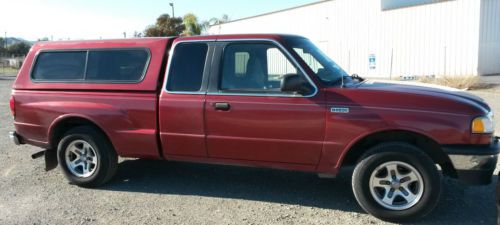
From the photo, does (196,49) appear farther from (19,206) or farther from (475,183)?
(475,183)

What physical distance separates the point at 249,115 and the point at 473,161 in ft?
7.31

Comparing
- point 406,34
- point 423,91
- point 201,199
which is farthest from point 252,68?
point 406,34

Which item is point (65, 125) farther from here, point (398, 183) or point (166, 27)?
point (166, 27)

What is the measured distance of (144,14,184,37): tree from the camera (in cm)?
4438

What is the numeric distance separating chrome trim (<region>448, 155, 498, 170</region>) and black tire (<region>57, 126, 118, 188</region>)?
395cm

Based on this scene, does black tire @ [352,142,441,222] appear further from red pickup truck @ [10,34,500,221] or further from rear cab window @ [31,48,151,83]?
rear cab window @ [31,48,151,83]

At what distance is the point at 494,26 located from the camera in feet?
82.6

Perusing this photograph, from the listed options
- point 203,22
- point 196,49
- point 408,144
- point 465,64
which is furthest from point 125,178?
point 203,22

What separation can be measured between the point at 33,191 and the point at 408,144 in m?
4.51

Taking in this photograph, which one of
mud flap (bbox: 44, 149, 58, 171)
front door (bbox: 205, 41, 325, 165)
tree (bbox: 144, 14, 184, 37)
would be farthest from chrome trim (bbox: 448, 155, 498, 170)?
tree (bbox: 144, 14, 184, 37)

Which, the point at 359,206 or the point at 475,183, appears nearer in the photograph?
the point at 475,183

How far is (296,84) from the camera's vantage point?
4680mm

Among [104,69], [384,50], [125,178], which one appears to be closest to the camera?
[104,69]

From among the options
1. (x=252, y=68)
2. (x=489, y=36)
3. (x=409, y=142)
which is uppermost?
(x=489, y=36)
